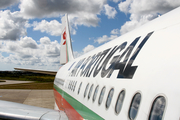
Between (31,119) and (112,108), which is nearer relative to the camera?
(112,108)

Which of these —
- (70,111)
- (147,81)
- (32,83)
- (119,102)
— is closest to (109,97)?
(119,102)

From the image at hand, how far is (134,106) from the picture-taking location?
179cm

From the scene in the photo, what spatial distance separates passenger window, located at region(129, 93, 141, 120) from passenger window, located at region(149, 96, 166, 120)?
0.24 metres

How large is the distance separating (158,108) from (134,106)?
1.18 ft

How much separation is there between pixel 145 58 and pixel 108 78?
883mm

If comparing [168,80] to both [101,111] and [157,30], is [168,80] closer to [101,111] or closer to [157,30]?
[157,30]

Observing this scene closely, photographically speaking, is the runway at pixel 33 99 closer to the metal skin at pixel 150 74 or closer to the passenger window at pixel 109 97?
the passenger window at pixel 109 97

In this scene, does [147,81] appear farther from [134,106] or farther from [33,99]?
[33,99]

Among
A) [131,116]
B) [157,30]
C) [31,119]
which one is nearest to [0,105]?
[31,119]

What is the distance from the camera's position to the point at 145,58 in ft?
6.24

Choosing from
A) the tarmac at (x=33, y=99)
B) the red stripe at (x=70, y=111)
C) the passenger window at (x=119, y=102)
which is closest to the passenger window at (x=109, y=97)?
the passenger window at (x=119, y=102)

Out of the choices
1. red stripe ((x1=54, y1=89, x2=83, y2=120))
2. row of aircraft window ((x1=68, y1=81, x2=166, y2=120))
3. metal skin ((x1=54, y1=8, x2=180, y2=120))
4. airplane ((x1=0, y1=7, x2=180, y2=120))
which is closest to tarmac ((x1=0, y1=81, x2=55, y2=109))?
red stripe ((x1=54, y1=89, x2=83, y2=120))

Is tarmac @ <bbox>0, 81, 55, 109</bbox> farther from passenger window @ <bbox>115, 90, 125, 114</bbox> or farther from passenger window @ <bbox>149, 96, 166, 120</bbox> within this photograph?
passenger window @ <bbox>149, 96, 166, 120</bbox>

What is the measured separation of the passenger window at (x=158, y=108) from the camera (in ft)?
4.65
